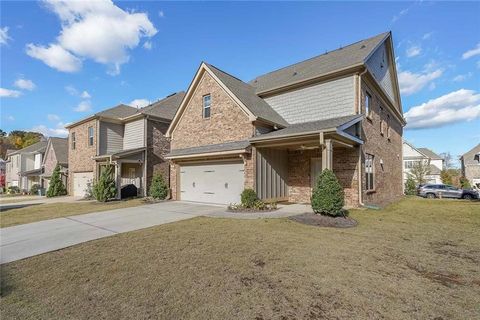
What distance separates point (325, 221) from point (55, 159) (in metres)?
31.2

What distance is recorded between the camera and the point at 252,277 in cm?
415

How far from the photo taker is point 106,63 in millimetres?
17766

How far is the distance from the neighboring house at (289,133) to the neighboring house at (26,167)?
96.9 ft

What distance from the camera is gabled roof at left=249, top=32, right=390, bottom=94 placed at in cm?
1268

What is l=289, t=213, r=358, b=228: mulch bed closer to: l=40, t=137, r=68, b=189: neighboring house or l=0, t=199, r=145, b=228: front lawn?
l=0, t=199, r=145, b=228: front lawn

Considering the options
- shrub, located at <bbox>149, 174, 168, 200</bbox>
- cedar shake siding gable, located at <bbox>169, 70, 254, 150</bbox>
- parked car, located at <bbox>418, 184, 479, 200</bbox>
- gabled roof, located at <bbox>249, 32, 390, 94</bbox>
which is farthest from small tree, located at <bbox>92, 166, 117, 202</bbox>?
parked car, located at <bbox>418, 184, 479, 200</bbox>

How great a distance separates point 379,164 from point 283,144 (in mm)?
7567

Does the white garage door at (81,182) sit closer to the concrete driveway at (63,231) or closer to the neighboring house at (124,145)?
the neighboring house at (124,145)

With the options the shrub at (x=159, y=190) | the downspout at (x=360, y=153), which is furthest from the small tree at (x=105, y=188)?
the downspout at (x=360, y=153)

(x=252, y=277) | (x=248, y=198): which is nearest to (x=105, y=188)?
(x=248, y=198)

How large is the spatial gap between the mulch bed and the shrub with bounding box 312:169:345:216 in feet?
0.82

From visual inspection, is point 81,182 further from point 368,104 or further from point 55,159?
point 368,104

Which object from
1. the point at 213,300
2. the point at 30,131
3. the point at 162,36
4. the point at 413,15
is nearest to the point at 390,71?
the point at 413,15

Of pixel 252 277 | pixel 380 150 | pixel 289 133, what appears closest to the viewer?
pixel 252 277
